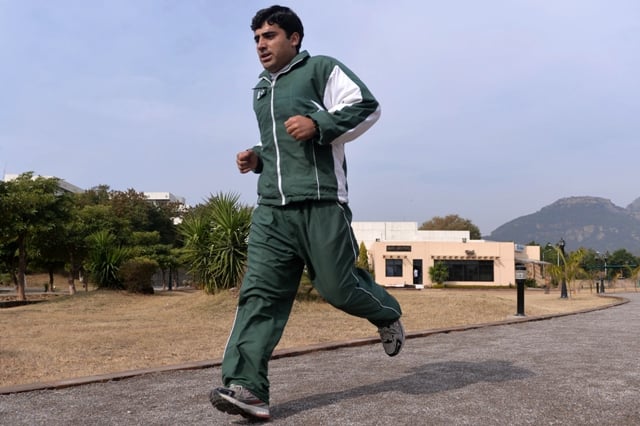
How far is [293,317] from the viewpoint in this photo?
9.41m

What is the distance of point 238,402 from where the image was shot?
2.47 meters

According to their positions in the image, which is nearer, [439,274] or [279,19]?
[279,19]

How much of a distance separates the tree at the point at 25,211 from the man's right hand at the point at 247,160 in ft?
59.4

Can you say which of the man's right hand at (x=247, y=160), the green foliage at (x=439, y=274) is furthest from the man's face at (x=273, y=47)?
the green foliage at (x=439, y=274)

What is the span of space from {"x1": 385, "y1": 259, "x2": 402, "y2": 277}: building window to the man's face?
45.3m

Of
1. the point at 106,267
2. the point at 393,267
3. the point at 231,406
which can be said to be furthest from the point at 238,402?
the point at 393,267

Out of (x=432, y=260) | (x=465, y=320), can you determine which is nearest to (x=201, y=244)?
(x=465, y=320)

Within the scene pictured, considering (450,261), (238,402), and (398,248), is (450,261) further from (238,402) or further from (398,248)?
(238,402)

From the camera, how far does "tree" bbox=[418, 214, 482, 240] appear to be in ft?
269

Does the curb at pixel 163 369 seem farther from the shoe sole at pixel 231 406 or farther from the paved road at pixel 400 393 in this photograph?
the shoe sole at pixel 231 406

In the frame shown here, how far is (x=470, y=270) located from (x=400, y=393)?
4574 cm

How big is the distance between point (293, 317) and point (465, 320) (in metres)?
2.56

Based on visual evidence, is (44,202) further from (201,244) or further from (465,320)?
(465,320)

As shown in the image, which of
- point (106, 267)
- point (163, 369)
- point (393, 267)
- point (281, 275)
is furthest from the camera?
point (393, 267)
